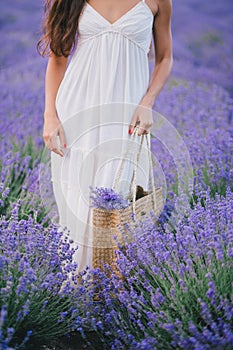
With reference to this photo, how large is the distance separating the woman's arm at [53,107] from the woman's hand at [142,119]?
27 cm

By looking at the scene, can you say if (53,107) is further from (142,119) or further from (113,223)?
(113,223)

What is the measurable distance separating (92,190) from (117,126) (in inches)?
11.4

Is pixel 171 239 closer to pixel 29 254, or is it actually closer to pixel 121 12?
pixel 29 254

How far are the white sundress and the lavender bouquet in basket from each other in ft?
0.35

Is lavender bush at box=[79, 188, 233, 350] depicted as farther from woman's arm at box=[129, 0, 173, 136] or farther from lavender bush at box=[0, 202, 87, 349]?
woman's arm at box=[129, 0, 173, 136]

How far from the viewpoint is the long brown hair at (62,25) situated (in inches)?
84.0

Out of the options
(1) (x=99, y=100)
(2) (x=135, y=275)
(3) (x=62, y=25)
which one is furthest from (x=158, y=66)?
(2) (x=135, y=275)

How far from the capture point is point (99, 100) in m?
2.17

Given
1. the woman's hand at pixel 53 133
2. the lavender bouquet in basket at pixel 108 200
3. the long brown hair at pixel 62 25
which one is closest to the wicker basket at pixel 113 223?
the lavender bouquet in basket at pixel 108 200

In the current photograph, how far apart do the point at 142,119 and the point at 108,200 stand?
326 millimetres

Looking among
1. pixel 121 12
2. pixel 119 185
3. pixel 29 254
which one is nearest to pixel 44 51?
pixel 121 12

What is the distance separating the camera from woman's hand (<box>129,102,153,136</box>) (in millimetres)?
2100

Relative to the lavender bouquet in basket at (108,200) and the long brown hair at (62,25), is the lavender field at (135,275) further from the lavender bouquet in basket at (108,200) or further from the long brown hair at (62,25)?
the long brown hair at (62,25)

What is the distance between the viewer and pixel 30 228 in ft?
6.36
